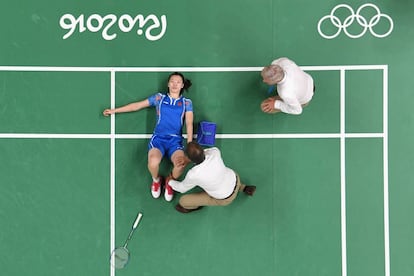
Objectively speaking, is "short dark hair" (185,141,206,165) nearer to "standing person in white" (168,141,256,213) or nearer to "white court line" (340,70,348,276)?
"standing person in white" (168,141,256,213)

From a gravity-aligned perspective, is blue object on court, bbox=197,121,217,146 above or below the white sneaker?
above

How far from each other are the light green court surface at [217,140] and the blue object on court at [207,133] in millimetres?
189

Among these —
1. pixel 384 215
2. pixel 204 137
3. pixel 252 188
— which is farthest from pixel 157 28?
pixel 384 215

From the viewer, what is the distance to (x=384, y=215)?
5.80 m

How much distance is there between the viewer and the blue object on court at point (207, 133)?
5.71 metres

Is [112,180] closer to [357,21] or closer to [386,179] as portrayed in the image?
[386,179]

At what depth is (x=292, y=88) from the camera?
204 inches

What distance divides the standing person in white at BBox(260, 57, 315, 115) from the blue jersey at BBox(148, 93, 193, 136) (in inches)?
45.0

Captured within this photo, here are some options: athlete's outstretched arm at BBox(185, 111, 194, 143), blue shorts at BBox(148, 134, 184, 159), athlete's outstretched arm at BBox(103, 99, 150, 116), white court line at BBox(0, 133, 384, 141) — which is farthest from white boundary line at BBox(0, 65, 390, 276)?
athlete's outstretched arm at BBox(185, 111, 194, 143)

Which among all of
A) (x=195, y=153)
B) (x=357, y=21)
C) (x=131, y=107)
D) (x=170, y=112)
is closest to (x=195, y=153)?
(x=195, y=153)

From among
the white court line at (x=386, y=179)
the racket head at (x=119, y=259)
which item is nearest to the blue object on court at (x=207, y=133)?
the racket head at (x=119, y=259)

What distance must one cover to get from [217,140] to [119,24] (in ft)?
6.73

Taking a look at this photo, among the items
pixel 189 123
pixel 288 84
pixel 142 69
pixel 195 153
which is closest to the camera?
pixel 195 153

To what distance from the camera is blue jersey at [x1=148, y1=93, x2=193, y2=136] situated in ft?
18.7
